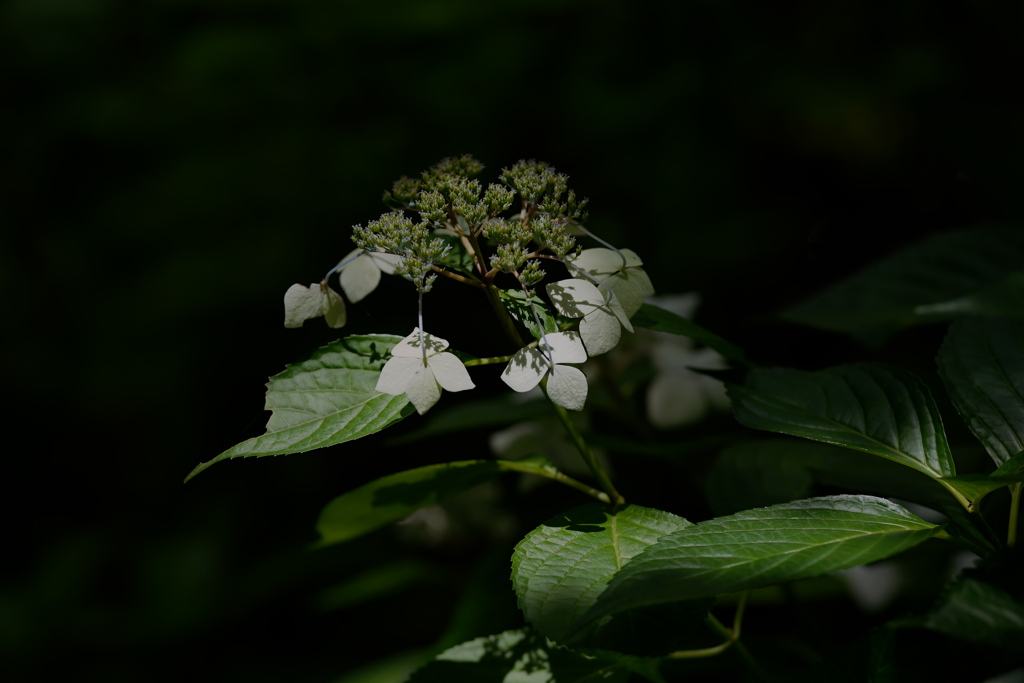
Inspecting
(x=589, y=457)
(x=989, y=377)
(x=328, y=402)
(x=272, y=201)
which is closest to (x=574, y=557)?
(x=589, y=457)

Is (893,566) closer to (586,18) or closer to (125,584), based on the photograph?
(586,18)

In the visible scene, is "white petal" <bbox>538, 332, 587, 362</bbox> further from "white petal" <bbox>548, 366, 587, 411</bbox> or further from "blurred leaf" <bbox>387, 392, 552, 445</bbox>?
"blurred leaf" <bbox>387, 392, 552, 445</bbox>

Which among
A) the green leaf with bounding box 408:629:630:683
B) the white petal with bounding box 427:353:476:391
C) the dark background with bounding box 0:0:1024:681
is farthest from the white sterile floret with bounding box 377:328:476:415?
the dark background with bounding box 0:0:1024:681

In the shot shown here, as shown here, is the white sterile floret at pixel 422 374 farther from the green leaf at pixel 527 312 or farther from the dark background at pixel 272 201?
the dark background at pixel 272 201

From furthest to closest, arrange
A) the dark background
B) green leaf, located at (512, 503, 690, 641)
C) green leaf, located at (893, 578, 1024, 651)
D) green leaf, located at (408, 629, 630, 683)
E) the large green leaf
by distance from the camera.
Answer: the dark background → the large green leaf → green leaf, located at (408, 629, 630, 683) → green leaf, located at (512, 503, 690, 641) → green leaf, located at (893, 578, 1024, 651)

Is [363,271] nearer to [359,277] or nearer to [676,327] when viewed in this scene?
[359,277]

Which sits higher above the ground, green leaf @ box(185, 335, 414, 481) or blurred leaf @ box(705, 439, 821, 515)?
green leaf @ box(185, 335, 414, 481)

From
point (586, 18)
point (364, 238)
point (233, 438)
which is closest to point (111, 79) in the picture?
point (233, 438)
